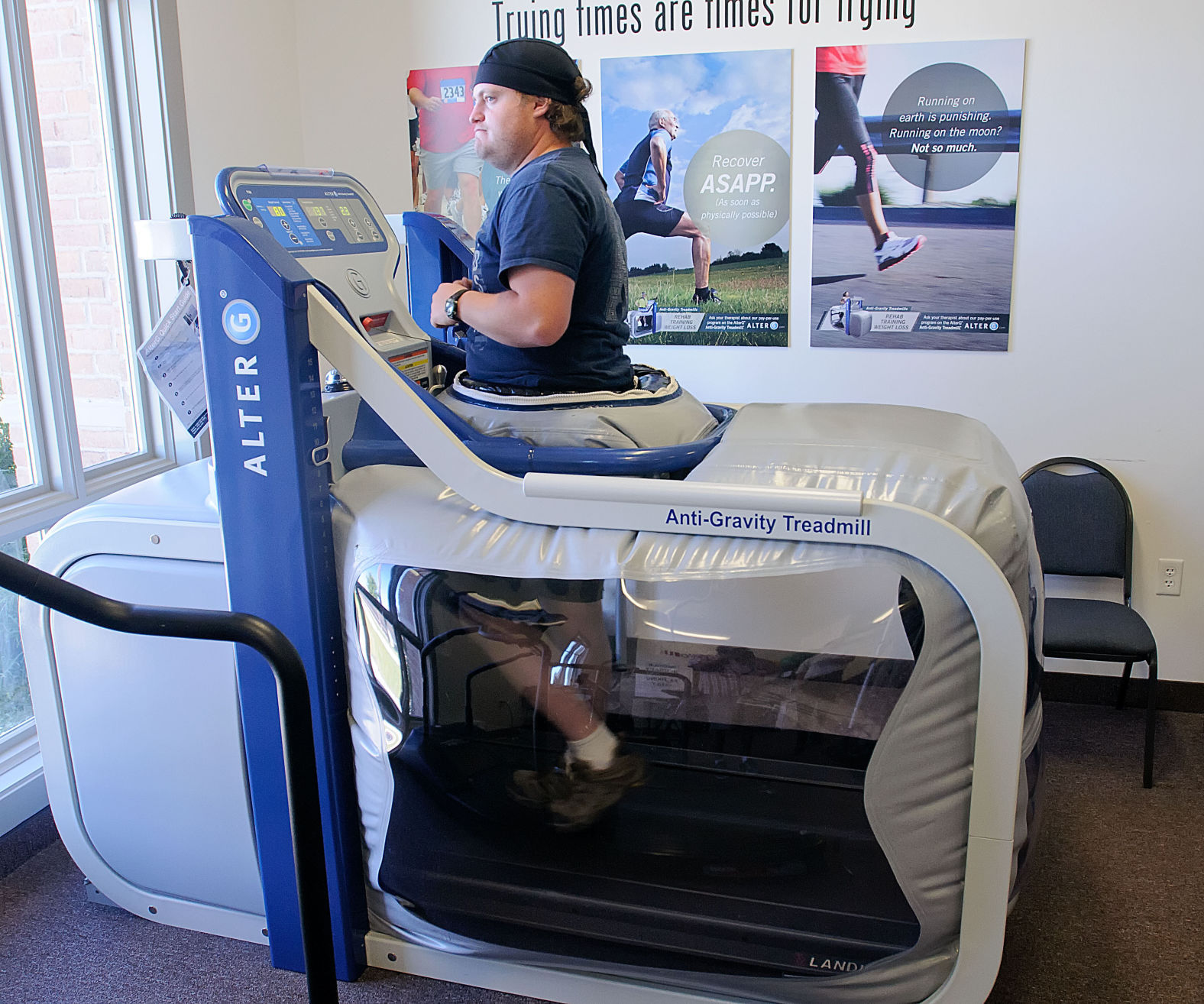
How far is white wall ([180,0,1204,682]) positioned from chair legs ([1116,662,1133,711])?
0.37 feet

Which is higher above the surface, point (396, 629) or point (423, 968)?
point (396, 629)

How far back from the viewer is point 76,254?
2.82 metres

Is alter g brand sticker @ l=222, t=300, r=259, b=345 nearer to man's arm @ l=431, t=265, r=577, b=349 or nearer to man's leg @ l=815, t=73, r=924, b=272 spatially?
man's arm @ l=431, t=265, r=577, b=349

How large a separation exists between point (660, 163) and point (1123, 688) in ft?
7.00

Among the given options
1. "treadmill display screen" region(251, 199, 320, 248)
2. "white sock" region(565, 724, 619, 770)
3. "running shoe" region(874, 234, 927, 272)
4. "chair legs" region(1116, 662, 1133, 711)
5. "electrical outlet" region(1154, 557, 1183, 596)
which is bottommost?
"chair legs" region(1116, 662, 1133, 711)

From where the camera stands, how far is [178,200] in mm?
2943

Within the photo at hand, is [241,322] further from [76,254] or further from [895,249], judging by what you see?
[895,249]

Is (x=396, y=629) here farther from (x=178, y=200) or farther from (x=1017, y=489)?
(x=178, y=200)

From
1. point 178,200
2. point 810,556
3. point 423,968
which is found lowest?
point 423,968

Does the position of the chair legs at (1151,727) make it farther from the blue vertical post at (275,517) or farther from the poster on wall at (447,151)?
the poster on wall at (447,151)

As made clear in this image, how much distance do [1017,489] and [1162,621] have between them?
5.62ft

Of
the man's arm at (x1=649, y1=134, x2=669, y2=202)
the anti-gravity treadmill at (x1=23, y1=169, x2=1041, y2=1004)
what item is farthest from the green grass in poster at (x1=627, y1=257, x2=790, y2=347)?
the anti-gravity treadmill at (x1=23, y1=169, x2=1041, y2=1004)

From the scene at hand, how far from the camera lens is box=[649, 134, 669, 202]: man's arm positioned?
3.15 meters

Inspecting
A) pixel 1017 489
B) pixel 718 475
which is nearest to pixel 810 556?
pixel 718 475
